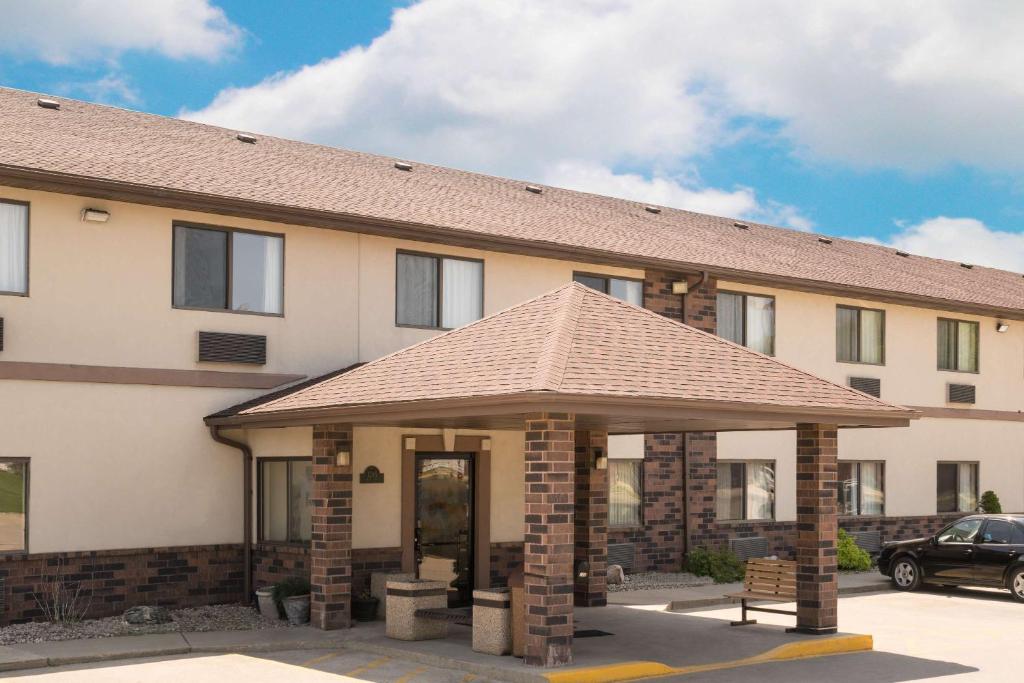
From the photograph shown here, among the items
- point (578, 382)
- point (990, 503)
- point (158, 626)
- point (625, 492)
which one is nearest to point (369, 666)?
point (158, 626)

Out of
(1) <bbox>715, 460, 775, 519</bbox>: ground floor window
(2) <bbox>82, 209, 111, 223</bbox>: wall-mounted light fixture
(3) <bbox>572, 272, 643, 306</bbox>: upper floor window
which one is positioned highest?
(2) <bbox>82, 209, 111, 223</bbox>: wall-mounted light fixture

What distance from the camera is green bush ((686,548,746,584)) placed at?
842 inches

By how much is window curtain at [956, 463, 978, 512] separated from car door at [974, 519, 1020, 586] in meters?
6.86

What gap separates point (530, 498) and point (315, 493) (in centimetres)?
426

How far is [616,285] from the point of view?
842 inches

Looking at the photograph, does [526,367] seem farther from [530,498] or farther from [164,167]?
[164,167]

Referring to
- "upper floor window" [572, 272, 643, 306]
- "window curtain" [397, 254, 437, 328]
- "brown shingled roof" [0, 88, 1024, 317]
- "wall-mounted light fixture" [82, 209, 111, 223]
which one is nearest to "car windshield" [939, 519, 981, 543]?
"brown shingled roof" [0, 88, 1024, 317]

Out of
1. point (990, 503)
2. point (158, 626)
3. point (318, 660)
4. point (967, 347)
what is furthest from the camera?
point (967, 347)

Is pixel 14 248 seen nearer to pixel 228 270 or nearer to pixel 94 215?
pixel 94 215

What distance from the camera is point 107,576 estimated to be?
16016mm

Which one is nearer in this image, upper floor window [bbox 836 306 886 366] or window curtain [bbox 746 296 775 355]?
window curtain [bbox 746 296 775 355]

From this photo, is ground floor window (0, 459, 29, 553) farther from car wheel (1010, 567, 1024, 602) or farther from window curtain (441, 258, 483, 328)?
car wheel (1010, 567, 1024, 602)

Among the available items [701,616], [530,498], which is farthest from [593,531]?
[530,498]

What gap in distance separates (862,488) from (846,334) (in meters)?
3.24
